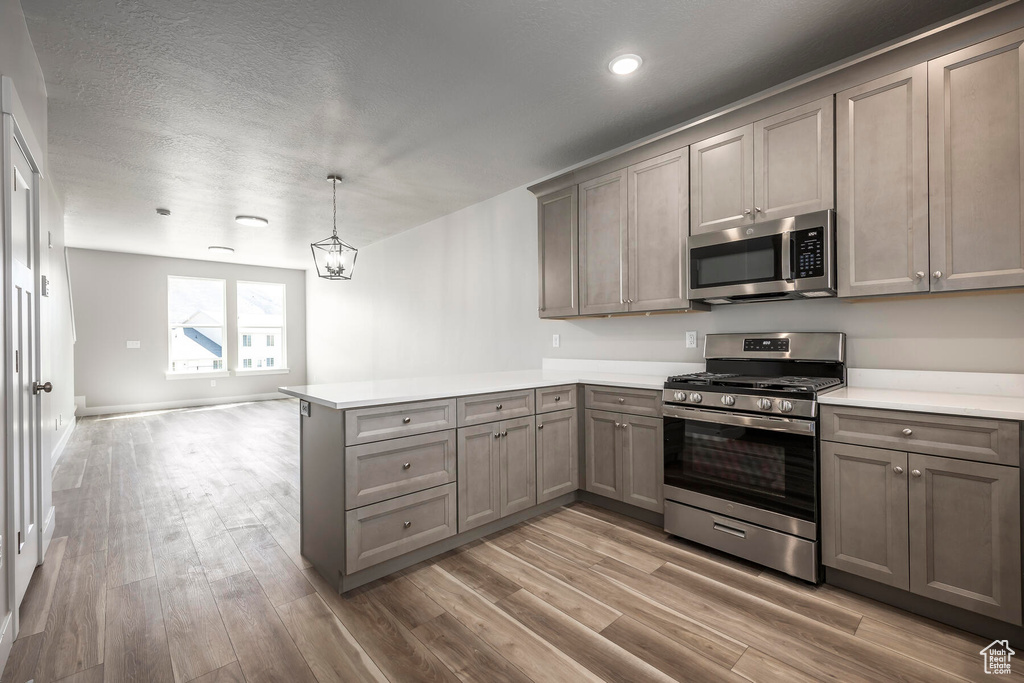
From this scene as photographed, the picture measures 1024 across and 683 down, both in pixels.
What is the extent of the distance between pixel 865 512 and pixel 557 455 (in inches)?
64.8

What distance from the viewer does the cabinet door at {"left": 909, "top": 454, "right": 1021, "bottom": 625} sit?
5.61ft

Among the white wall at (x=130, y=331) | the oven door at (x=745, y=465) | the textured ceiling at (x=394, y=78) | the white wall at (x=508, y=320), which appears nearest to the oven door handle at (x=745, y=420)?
the oven door at (x=745, y=465)

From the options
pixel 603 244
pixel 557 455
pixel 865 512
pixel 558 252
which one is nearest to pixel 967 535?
pixel 865 512

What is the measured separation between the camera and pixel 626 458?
9.71ft

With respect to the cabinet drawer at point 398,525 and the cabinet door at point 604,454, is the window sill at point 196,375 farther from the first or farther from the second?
the cabinet door at point 604,454

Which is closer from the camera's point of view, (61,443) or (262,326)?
(61,443)

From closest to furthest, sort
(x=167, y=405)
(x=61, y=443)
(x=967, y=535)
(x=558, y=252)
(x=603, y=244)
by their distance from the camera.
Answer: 1. (x=967, y=535)
2. (x=603, y=244)
3. (x=558, y=252)
4. (x=61, y=443)
5. (x=167, y=405)

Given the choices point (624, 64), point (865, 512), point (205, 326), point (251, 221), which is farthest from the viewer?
point (205, 326)

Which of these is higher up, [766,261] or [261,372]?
[766,261]

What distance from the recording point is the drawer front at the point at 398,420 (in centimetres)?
217

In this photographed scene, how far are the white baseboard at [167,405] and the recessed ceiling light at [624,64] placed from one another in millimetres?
8585

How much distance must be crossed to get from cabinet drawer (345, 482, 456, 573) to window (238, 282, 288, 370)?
306 inches

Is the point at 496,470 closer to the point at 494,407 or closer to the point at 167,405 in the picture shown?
the point at 494,407

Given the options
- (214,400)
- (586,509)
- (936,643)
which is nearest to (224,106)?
(586,509)
